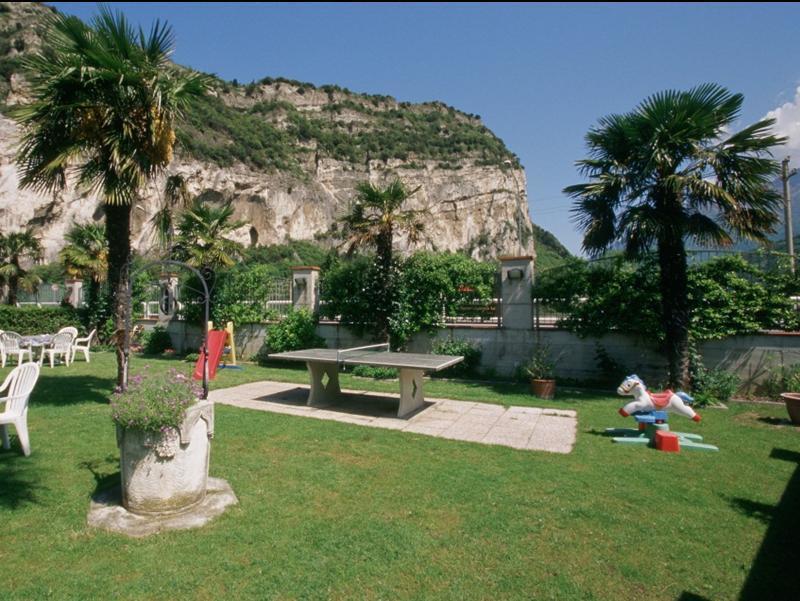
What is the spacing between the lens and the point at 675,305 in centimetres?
838

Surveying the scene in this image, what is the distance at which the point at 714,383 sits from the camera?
852 cm

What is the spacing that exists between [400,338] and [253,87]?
304 ft

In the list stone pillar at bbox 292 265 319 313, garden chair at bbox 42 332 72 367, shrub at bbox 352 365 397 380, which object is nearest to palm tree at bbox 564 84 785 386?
shrub at bbox 352 365 397 380

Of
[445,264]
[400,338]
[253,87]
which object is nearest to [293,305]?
[400,338]

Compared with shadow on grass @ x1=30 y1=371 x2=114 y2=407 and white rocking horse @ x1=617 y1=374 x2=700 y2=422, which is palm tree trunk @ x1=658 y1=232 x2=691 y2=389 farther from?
shadow on grass @ x1=30 y1=371 x2=114 y2=407

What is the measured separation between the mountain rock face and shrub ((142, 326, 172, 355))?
84.5ft

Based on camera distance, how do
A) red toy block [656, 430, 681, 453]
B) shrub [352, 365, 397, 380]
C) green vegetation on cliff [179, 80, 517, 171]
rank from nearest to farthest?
1. red toy block [656, 430, 681, 453]
2. shrub [352, 365, 397, 380]
3. green vegetation on cliff [179, 80, 517, 171]

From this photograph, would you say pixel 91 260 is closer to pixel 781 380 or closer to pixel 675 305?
pixel 675 305

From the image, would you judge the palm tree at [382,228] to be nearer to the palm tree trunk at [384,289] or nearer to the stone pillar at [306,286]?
the palm tree trunk at [384,289]

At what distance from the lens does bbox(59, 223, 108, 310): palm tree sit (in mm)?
15672

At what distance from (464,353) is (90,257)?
13.7 metres

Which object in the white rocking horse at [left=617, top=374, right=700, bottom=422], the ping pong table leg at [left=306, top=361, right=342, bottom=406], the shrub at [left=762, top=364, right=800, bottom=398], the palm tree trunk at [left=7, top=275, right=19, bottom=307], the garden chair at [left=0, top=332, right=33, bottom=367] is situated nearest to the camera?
the white rocking horse at [left=617, top=374, right=700, bottom=422]

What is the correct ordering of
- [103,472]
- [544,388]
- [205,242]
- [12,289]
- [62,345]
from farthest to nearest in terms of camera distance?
[12,289]
[205,242]
[62,345]
[544,388]
[103,472]

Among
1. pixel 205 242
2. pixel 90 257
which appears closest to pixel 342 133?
pixel 90 257
